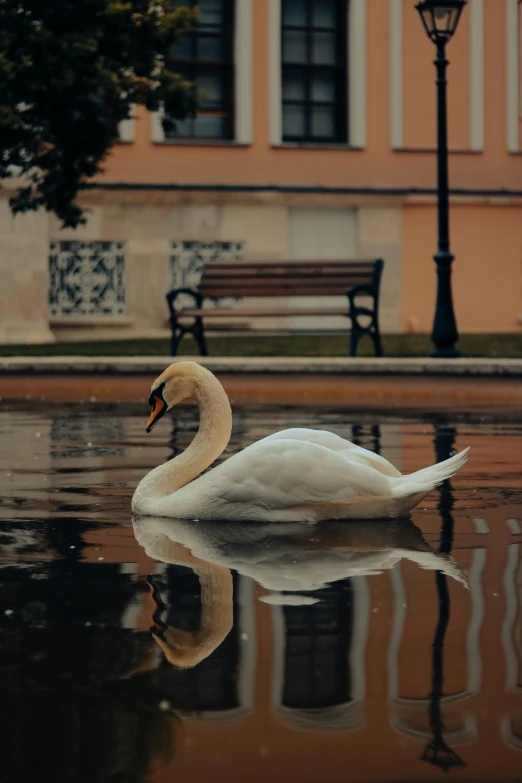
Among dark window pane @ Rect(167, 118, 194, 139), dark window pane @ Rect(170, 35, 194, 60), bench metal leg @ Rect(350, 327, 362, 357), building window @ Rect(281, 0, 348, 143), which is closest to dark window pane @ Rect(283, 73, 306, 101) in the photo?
building window @ Rect(281, 0, 348, 143)

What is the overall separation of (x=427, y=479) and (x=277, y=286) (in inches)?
577

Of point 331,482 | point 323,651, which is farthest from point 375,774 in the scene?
point 331,482

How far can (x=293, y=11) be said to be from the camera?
105 feet

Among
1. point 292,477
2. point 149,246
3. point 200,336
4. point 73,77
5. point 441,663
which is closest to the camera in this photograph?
point 441,663

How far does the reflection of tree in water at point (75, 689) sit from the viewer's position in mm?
3807

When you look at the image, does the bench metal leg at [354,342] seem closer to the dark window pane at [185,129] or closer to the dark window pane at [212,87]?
the dark window pane at [185,129]

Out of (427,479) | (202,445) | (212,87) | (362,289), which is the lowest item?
(427,479)

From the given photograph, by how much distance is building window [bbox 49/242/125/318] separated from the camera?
99.1 feet

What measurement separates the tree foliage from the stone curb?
385 cm

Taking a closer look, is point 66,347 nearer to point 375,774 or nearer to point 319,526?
point 319,526

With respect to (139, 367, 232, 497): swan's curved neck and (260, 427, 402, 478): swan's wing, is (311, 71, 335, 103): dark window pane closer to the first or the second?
(139, 367, 232, 497): swan's curved neck

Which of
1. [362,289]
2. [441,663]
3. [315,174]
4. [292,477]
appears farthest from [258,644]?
[315,174]

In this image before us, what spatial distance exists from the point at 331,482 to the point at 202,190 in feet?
78.8

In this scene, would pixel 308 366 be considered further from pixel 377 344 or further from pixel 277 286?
pixel 277 286
